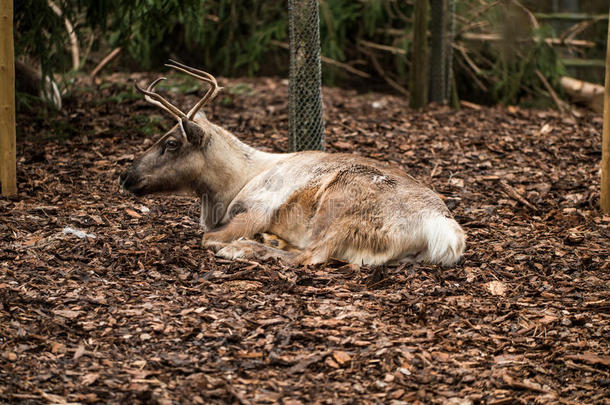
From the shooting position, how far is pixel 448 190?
778cm

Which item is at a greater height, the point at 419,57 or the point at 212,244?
the point at 419,57

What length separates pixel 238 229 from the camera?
21.2 ft

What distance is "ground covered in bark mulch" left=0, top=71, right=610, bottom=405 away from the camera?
4.11m

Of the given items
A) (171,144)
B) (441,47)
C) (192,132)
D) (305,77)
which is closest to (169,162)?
(171,144)

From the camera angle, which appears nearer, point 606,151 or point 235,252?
point 235,252

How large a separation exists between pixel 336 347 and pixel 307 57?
12.5 feet

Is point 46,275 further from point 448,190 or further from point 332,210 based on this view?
point 448,190

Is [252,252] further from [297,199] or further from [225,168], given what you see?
[225,168]

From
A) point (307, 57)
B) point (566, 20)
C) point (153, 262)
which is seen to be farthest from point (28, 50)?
point (566, 20)

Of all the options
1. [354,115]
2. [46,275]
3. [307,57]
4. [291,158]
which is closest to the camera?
[46,275]

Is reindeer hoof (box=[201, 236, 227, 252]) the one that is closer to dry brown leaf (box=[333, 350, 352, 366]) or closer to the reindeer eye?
the reindeer eye

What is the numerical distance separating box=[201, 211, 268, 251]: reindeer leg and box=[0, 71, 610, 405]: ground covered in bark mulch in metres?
0.15

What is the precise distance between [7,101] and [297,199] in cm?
281

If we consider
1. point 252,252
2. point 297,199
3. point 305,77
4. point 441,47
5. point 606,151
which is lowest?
point 252,252
